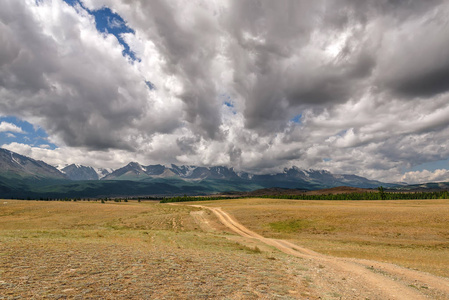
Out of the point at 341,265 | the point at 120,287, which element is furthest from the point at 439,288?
the point at 120,287

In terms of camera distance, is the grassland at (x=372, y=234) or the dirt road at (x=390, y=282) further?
the grassland at (x=372, y=234)

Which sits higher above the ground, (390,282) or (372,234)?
(390,282)

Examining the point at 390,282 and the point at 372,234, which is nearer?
the point at 390,282

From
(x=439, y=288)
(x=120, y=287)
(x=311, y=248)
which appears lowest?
(x=311, y=248)

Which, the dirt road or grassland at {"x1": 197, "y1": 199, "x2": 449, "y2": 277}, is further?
grassland at {"x1": 197, "y1": 199, "x2": 449, "y2": 277}

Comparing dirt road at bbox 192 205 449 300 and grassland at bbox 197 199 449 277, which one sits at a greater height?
dirt road at bbox 192 205 449 300

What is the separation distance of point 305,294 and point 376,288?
6.12 m

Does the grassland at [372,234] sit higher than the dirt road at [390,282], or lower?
lower

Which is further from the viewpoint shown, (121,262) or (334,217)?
(334,217)

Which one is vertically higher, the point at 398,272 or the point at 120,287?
the point at 120,287

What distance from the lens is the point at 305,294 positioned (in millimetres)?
12906

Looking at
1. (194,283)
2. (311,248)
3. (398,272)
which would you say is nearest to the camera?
(194,283)

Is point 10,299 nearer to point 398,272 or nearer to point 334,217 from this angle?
point 398,272

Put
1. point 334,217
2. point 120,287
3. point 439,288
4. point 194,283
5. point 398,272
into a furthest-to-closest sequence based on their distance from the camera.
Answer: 1. point 334,217
2. point 398,272
3. point 439,288
4. point 194,283
5. point 120,287
